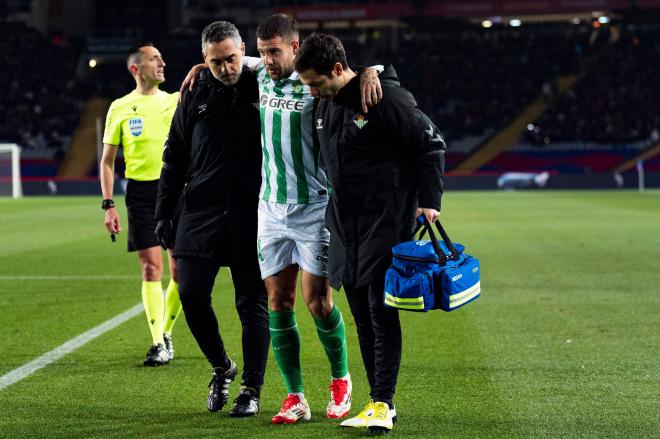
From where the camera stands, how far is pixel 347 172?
5.21 meters

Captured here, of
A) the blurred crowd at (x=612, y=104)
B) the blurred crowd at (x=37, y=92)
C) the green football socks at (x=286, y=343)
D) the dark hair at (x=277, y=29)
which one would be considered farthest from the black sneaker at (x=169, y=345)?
the blurred crowd at (x=37, y=92)

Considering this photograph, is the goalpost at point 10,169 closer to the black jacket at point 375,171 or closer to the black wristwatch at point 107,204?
the black wristwatch at point 107,204

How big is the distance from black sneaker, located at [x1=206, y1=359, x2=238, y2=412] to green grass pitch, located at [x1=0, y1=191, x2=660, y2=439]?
0.10m

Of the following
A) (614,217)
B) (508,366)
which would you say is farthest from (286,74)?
(614,217)

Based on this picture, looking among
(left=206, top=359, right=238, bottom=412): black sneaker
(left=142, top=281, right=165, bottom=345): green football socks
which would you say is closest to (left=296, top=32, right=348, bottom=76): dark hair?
(left=206, top=359, right=238, bottom=412): black sneaker

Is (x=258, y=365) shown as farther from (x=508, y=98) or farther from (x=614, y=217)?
(x=508, y=98)

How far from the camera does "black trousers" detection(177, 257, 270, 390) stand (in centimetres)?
573

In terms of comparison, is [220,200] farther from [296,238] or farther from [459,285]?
[459,285]

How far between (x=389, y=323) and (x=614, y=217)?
64.8 ft

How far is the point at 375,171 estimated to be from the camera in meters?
5.20

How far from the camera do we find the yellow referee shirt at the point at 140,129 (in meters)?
7.46

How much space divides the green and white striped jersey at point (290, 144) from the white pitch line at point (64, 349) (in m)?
2.16

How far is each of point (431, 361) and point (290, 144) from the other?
237 cm

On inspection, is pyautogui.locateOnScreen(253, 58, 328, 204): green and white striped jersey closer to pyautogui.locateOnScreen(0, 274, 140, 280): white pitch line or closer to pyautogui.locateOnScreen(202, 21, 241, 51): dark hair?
pyautogui.locateOnScreen(202, 21, 241, 51): dark hair
